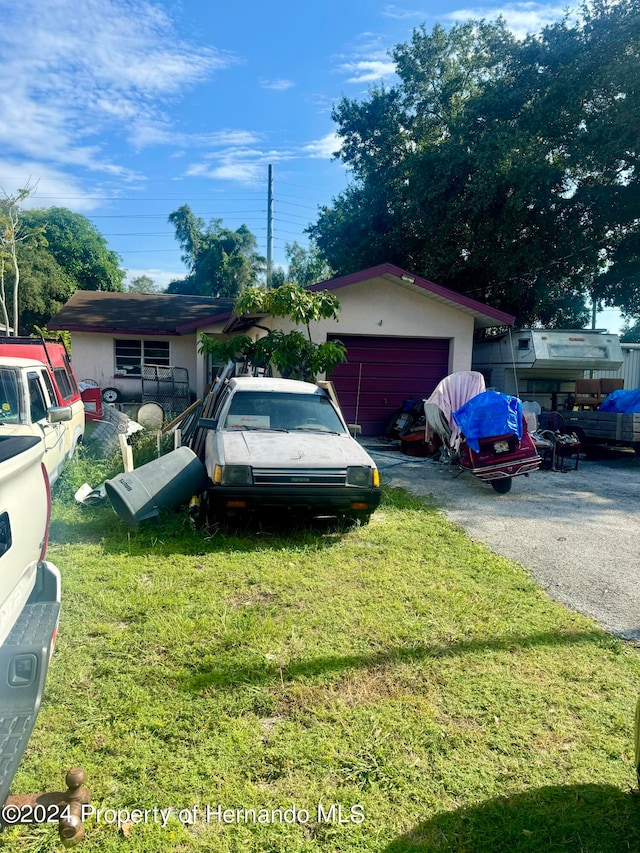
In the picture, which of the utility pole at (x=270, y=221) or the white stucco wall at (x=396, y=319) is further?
the utility pole at (x=270, y=221)

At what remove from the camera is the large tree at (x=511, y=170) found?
15227 mm

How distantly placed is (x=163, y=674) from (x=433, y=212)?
17.3 m

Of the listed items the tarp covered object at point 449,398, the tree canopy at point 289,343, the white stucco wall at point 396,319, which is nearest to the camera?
the tarp covered object at point 449,398

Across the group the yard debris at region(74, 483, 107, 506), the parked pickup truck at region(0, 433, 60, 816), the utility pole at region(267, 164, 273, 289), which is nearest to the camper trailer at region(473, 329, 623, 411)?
the yard debris at region(74, 483, 107, 506)

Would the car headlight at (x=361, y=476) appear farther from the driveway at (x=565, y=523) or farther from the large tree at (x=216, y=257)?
the large tree at (x=216, y=257)

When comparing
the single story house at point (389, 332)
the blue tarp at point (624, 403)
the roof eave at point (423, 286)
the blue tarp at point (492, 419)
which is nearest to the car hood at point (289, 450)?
the blue tarp at point (492, 419)

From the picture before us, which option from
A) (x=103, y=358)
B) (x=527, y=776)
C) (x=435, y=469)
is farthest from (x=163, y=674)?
(x=103, y=358)

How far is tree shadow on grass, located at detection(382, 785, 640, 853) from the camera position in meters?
2.23

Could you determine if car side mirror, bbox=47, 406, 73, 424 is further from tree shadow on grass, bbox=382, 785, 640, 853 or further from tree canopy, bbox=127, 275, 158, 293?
tree canopy, bbox=127, 275, 158, 293

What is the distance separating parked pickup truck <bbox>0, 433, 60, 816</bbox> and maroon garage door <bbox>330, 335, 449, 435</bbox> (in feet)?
36.1

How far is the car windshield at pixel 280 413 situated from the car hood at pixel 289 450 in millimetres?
207

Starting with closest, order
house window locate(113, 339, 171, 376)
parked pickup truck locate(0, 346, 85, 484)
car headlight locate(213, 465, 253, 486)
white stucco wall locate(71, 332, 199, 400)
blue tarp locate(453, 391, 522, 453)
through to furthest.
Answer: car headlight locate(213, 465, 253, 486), parked pickup truck locate(0, 346, 85, 484), blue tarp locate(453, 391, 522, 453), white stucco wall locate(71, 332, 199, 400), house window locate(113, 339, 171, 376)

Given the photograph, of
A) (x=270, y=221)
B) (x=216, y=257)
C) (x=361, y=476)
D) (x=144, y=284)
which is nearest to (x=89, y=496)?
(x=361, y=476)

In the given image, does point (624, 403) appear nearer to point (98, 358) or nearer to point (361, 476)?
point (361, 476)
